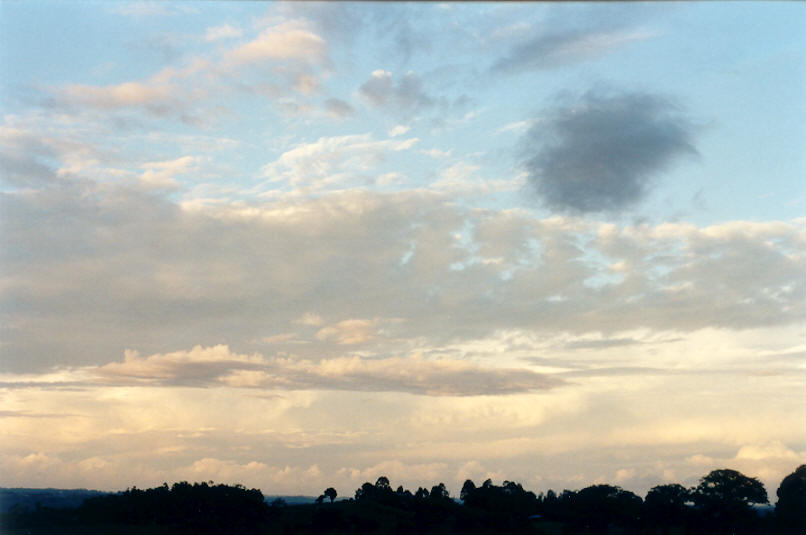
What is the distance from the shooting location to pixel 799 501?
147 metres

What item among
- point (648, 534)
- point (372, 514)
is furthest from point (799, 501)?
point (372, 514)

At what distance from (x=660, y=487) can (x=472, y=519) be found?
48494 mm

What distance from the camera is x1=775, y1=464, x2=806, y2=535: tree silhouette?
13700cm

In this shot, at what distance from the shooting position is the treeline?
122m

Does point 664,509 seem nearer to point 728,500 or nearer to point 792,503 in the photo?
point 728,500

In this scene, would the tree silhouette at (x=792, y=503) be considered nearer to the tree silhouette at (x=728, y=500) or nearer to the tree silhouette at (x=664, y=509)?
the tree silhouette at (x=728, y=500)

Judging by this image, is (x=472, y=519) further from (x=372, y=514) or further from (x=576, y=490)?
(x=576, y=490)

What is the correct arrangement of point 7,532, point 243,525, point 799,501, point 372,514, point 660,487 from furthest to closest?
point 660,487
point 799,501
point 372,514
point 243,525
point 7,532

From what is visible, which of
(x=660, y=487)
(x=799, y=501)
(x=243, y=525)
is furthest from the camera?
(x=660, y=487)

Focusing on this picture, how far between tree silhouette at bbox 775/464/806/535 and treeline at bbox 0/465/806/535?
0.59 ft

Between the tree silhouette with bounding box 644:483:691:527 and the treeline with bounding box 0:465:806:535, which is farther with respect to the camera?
the tree silhouette with bounding box 644:483:691:527

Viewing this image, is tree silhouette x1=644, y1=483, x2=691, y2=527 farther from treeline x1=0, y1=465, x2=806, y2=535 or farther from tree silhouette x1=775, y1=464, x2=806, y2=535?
tree silhouette x1=775, y1=464, x2=806, y2=535

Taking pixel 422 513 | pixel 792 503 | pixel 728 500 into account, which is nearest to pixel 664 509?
pixel 728 500

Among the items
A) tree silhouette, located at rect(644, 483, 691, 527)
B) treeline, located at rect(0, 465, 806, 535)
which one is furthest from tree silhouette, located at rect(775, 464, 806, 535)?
tree silhouette, located at rect(644, 483, 691, 527)
